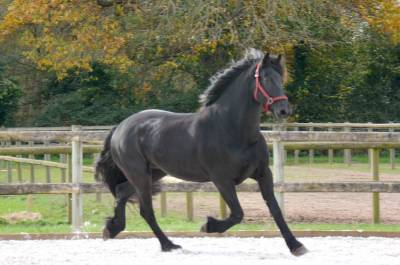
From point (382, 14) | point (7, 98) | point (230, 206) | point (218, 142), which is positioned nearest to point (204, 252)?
point (230, 206)

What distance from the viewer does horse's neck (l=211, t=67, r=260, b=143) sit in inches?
302

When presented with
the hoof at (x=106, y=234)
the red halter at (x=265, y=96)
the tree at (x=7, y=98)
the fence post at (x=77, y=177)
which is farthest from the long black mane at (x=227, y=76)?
the tree at (x=7, y=98)

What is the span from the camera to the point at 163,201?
12.0 meters

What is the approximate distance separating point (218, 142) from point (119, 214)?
154 centimetres

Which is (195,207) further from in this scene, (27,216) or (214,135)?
(214,135)

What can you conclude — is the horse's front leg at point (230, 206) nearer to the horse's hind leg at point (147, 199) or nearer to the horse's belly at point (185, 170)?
the horse's belly at point (185, 170)

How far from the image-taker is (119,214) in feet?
28.8

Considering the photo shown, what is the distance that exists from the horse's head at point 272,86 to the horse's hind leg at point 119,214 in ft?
6.52

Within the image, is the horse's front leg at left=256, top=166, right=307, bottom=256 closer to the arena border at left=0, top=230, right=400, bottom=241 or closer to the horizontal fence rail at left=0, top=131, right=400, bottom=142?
the arena border at left=0, top=230, right=400, bottom=241

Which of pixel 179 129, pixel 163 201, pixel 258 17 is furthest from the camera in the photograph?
pixel 258 17

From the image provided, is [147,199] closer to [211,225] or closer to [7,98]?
[211,225]

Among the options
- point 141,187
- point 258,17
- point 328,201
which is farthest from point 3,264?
point 258,17

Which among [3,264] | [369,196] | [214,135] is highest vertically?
[214,135]

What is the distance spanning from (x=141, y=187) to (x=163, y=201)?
3.53 meters
